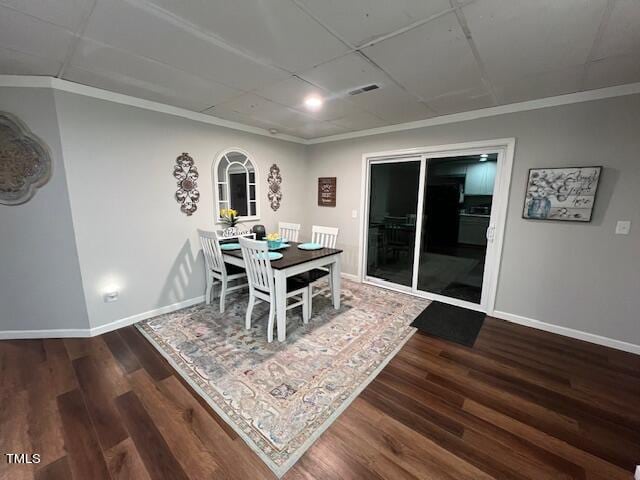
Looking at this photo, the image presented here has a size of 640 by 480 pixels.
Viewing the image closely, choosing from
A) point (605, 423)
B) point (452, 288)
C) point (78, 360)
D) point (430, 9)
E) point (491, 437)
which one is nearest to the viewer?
point (430, 9)

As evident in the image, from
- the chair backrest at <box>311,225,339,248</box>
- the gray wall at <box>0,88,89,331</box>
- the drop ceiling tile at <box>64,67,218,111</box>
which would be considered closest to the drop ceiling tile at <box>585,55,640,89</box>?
the chair backrest at <box>311,225,339,248</box>

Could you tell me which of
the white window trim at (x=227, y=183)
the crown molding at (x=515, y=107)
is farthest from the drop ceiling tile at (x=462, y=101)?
the white window trim at (x=227, y=183)

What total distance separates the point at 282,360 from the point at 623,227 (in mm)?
3342

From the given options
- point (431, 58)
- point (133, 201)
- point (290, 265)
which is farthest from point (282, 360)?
point (431, 58)

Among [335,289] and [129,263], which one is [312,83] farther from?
[129,263]

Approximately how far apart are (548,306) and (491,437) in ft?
6.28

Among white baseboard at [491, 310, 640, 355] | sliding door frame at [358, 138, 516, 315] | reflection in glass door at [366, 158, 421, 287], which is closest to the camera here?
white baseboard at [491, 310, 640, 355]

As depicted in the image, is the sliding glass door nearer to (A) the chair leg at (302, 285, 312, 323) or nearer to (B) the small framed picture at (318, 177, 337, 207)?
(B) the small framed picture at (318, 177, 337, 207)

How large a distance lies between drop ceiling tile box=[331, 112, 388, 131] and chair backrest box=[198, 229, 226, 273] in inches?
86.2

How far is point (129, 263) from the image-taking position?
281cm

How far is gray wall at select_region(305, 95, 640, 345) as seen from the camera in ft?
7.57

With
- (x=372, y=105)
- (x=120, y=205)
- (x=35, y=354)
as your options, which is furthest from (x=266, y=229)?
(x=35, y=354)

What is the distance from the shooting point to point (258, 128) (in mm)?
3818

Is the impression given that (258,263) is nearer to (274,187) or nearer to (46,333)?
(274,187)
